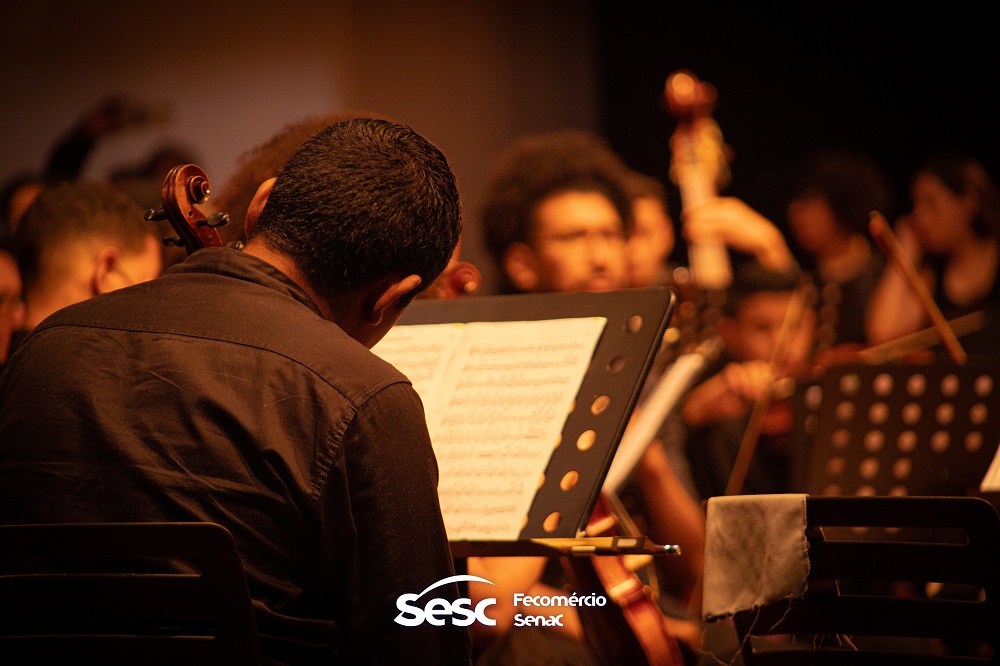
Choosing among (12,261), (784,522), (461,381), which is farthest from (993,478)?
(12,261)

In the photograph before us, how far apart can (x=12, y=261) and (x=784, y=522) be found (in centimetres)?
215

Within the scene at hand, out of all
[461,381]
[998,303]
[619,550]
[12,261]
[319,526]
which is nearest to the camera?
[319,526]

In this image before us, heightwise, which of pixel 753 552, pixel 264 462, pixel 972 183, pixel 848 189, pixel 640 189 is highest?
pixel 264 462

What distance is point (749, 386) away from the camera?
3.39 meters

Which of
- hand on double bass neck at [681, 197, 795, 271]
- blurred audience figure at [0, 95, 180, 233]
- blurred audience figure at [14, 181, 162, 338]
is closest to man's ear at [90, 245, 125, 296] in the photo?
blurred audience figure at [14, 181, 162, 338]

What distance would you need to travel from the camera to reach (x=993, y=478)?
6.00 feet

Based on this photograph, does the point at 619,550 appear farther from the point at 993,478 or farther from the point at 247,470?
the point at 993,478

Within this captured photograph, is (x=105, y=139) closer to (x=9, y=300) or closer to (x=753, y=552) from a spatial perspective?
(x=9, y=300)

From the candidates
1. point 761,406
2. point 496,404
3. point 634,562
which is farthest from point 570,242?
point 496,404

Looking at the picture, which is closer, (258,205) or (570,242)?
(258,205)

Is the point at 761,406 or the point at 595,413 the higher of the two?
the point at 595,413

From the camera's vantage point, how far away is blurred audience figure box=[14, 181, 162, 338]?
2.08 m

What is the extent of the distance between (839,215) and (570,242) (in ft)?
Answer: 7.54

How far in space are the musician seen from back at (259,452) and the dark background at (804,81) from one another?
13.5 ft
